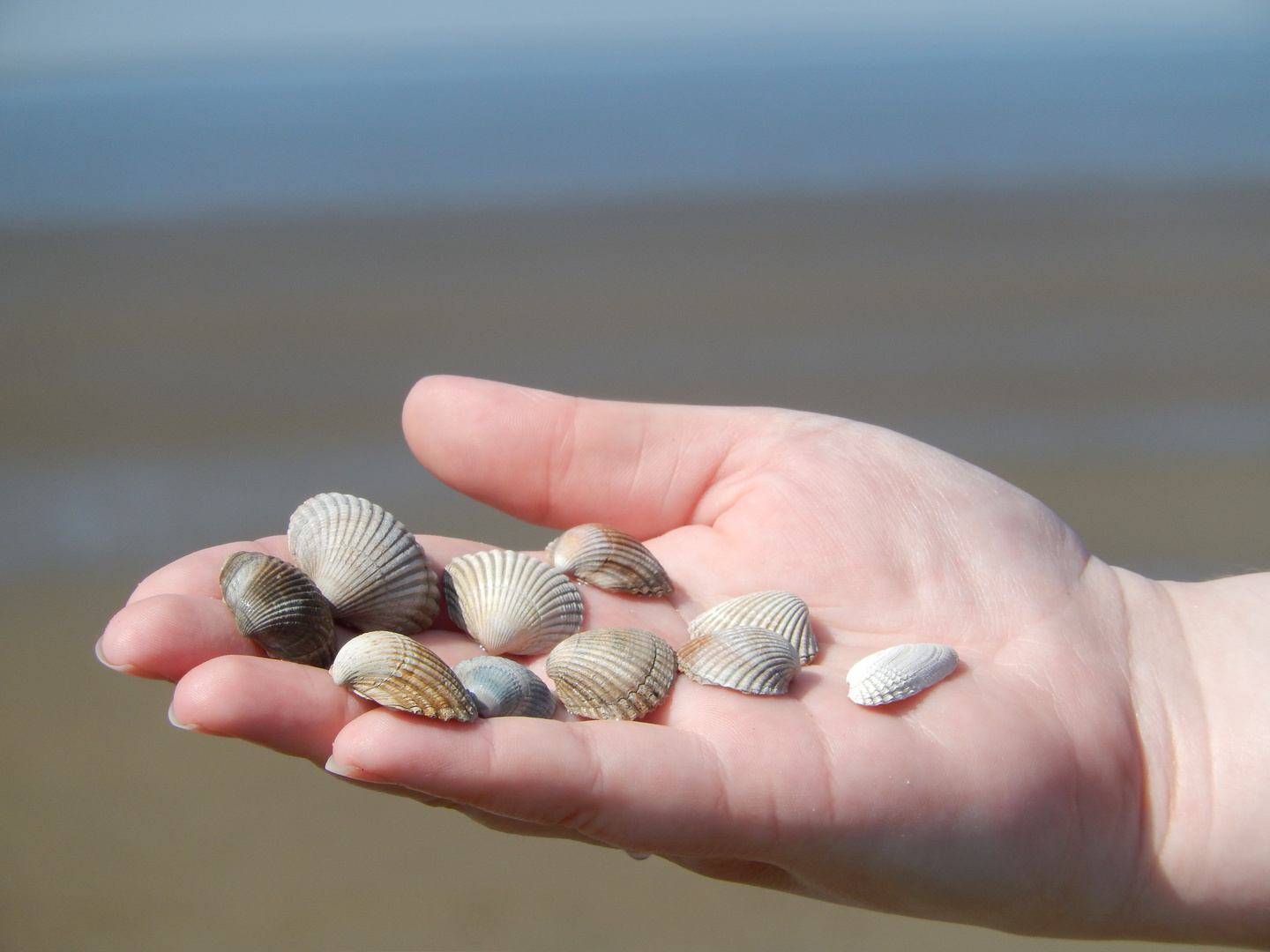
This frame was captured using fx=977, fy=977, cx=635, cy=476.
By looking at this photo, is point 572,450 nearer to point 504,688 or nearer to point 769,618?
point 769,618

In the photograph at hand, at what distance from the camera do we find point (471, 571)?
3.06 metres

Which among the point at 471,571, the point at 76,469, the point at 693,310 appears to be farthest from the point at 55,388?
the point at 471,571

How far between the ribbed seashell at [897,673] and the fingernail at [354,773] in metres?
1.22

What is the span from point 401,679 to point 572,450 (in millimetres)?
1414

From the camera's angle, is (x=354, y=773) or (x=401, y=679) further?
(x=401, y=679)

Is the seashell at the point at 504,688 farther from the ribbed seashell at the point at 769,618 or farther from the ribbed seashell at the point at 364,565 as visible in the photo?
the ribbed seashell at the point at 769,618

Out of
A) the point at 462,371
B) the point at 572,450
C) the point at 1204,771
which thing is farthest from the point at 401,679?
the point at 462,371

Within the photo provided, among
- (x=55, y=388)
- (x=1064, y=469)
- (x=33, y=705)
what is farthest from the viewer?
(x=55, y=388)

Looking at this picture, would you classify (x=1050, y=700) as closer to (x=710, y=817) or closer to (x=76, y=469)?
(x=710, y=817)

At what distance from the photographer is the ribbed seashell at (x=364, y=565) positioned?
2766 mm

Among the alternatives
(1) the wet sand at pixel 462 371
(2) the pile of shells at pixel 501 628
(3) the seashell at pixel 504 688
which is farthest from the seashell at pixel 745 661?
(1) the wet sand at pixel 462 371

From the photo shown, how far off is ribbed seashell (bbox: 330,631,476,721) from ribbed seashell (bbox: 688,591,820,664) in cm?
96

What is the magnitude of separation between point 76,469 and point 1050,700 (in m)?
6.55

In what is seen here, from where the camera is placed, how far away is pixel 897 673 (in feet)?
8.37
